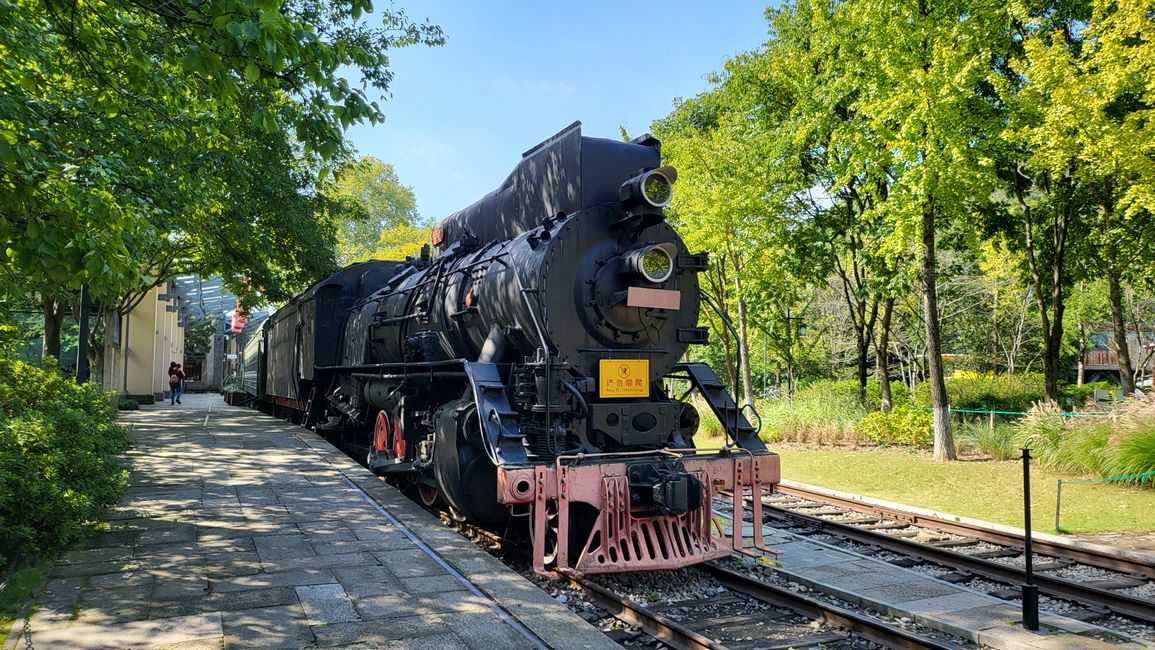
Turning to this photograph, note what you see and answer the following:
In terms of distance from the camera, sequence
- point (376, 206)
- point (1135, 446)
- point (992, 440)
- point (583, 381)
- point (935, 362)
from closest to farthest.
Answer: point (583, 381)
point (1135, 446)
point (992, 440)
point (935, 362)
point (376, 206)

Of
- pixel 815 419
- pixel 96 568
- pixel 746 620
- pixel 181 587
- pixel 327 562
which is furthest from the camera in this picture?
pixel 815 419

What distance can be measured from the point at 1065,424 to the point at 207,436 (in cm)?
1511

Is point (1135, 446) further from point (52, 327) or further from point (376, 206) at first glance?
point (376, 206)

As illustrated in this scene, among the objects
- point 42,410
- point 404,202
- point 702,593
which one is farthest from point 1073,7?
point 404,202

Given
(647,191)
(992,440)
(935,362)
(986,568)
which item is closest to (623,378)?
(647,191)

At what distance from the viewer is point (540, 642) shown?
4.08m

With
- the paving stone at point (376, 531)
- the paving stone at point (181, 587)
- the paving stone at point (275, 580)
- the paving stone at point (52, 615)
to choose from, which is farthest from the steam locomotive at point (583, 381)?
the paving stone at point (52, 615)

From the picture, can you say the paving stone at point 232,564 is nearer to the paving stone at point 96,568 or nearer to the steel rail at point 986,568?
the paving stone at point 96,568

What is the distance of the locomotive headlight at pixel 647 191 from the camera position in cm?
645

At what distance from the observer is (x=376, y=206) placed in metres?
55.0

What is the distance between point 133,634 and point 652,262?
462cm

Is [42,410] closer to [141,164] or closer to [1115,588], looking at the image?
[141,164]

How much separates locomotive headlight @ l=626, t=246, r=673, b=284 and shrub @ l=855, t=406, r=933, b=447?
413 inches

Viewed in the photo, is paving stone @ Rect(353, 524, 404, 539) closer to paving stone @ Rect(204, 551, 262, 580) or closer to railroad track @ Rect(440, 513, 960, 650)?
paving stone @ Rect(204, 551, 262, 580)
